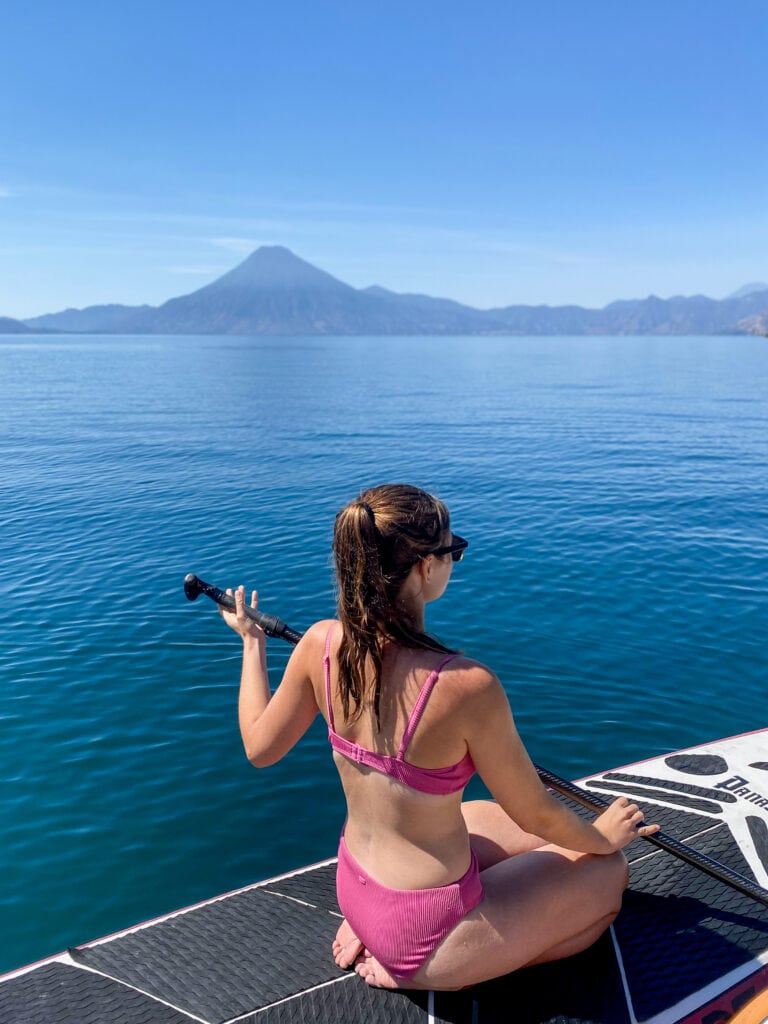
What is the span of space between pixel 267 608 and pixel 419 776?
10.8 metres

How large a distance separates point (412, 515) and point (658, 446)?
108ft

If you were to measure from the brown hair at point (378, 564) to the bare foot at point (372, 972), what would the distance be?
1625 millimetres

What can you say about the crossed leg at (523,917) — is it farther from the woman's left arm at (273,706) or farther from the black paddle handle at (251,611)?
the black paddle handle at (251,611)

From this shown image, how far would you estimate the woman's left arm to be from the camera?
3383 mm

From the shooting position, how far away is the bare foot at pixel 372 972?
3.75 meters

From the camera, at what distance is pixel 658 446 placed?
33.4m

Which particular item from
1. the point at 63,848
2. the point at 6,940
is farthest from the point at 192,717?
the point at 6,940

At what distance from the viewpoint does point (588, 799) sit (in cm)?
392

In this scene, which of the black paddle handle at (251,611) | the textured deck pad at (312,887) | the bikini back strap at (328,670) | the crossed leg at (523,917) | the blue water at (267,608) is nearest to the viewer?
the bikini back strap at (328,670)

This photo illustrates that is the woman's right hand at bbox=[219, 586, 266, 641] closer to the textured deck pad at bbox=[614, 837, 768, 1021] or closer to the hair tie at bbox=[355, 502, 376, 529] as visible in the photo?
the hair tie at bbox=[355, 502, 376, 529]

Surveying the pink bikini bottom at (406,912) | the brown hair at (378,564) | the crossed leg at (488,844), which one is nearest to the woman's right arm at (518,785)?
the brown hair at (378,564)

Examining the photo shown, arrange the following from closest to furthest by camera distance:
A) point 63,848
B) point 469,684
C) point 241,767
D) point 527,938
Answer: point 469,684, point 527,938, point 63,848, point 241,767

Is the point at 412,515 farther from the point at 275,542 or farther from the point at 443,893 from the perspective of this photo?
the point at 275,542

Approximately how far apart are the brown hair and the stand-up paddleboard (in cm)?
186
